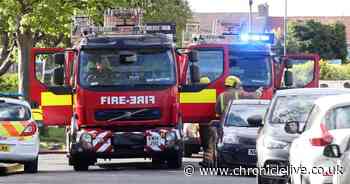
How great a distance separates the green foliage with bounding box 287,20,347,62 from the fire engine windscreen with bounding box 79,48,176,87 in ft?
254

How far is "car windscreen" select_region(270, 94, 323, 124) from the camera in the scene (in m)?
16.5

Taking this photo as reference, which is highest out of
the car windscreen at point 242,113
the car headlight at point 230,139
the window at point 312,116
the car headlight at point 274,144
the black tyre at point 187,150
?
the window at point 312,116

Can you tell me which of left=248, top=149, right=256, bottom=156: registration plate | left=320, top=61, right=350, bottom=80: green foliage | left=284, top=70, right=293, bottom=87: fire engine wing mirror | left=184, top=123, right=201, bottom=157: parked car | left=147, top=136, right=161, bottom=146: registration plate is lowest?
left=320, top=61, right=350, bottom=80: green foliage

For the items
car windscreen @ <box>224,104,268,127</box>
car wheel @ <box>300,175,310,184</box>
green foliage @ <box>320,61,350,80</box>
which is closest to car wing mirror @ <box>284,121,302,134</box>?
car wheel @ <box>300,175,310,184</box>

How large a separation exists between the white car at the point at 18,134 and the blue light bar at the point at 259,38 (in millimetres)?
7217

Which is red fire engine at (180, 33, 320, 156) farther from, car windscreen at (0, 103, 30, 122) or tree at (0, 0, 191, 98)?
tree at (0, 0, 191, 98)

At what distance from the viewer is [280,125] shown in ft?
53.7

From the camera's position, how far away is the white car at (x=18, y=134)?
67.2 feet

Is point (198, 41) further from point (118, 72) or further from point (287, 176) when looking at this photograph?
point (287, 176)

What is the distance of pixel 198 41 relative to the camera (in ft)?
83.5

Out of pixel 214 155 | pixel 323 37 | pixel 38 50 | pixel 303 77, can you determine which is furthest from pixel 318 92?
pixel 323 37

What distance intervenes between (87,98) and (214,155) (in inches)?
113

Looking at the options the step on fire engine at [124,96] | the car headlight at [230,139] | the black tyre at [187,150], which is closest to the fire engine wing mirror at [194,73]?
the step on fire engine at [124,96]

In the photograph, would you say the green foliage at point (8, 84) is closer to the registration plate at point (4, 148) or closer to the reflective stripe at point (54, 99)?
the reflective stripe at point (54, 99)
